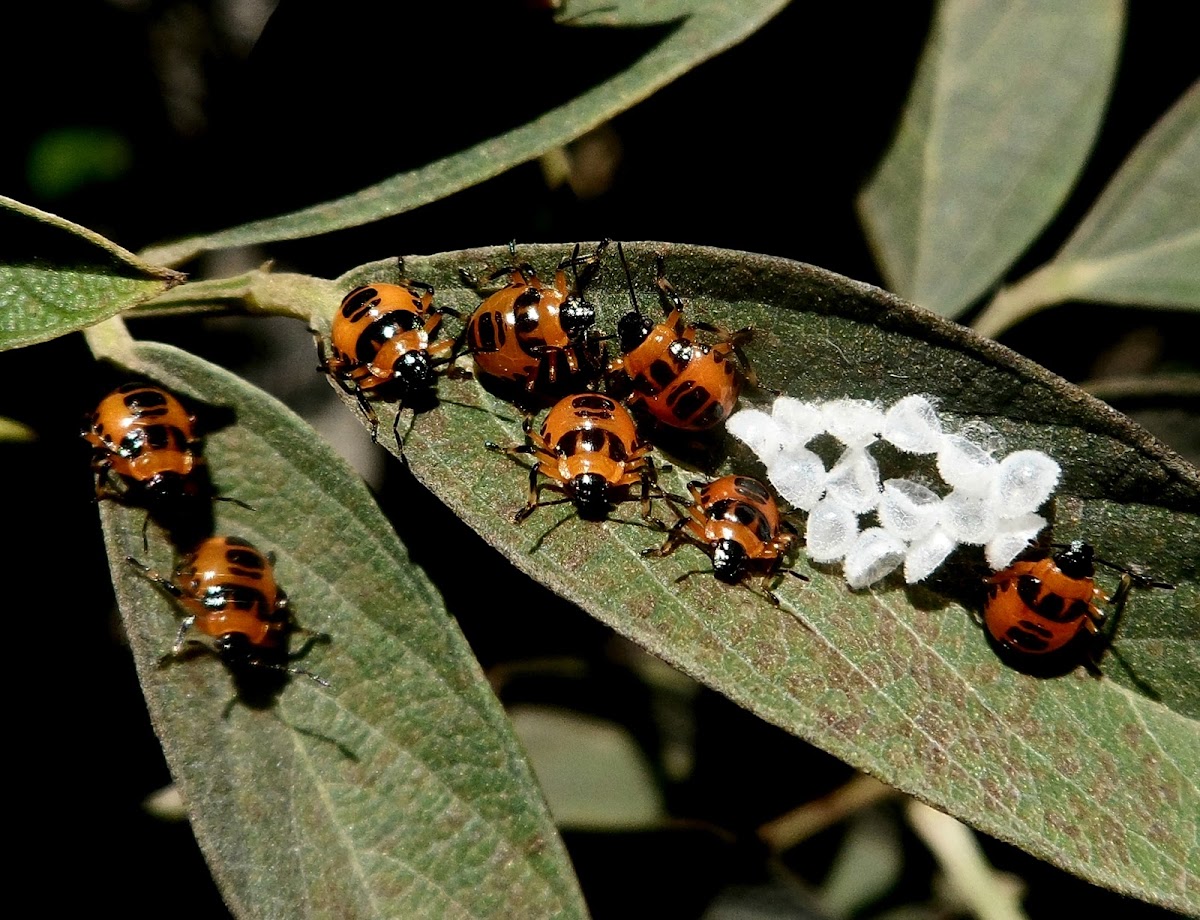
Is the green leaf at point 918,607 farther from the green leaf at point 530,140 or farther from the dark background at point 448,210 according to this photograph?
the dark background at point 448,210

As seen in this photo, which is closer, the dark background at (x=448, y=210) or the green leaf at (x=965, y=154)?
the dark background at (x=448, y=210)

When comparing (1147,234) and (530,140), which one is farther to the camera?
(1147,234)

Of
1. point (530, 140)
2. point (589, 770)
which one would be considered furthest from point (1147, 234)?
point (589, 770)

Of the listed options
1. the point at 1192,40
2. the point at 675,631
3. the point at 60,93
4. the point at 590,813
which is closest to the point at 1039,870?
the point at 590,813

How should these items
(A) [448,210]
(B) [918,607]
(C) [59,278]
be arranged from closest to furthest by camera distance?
(C) [59,278] < (B) [918,607] < (A) [448,210]

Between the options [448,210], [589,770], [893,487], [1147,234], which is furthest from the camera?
[589,770]

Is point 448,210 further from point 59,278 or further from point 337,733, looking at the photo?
point 337,733

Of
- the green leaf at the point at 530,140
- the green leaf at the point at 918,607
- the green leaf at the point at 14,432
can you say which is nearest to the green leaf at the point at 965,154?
the green leaf at the point at 530,140
